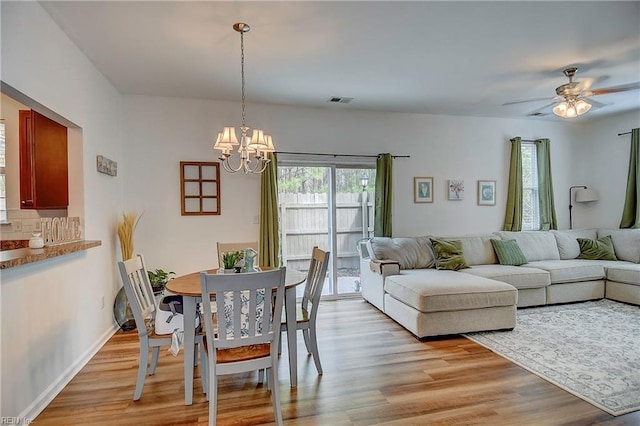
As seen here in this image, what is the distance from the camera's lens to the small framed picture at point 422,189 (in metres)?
5.49

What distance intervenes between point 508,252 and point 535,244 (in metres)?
0.71

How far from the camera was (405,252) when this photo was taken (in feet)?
15.4

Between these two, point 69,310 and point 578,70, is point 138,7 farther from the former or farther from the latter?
point 578,70

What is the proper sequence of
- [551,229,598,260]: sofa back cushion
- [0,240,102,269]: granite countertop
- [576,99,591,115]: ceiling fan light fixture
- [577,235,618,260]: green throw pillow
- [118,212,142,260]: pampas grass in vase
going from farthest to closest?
[551,229,598,260]: sofa back cushion → [577,235,618,260]: green throw pillow → [118,212,142,260]: pampas grass in vase → [576,99,591,115]: ceiling fan light fixture → [0,240,102,269]: granite countertop

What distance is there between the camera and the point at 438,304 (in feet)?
11.6

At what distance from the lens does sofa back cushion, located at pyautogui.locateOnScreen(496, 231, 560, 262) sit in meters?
5.23

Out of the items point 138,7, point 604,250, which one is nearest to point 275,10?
point 138,7

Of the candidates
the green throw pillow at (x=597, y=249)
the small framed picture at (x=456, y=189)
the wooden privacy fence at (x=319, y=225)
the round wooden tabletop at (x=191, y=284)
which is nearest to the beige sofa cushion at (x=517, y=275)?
the green throw pillow at (x=597, y=249)

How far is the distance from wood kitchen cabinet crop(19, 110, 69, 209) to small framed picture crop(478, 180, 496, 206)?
18.3ft

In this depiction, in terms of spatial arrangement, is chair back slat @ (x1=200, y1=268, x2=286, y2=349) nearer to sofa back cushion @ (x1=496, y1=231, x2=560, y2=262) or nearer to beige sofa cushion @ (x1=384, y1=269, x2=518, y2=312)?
beige sofa cushion @ (x1=384, y1=269, x2=518, y2=312)

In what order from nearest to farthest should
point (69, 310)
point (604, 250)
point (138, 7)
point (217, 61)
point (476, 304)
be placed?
point (138, 7) < point (69, 310) < point (217, 61) < point (476, 304) < point (604, 250)

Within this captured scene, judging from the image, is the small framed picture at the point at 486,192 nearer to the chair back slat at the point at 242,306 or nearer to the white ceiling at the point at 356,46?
the white ceiling at the point at 356,46

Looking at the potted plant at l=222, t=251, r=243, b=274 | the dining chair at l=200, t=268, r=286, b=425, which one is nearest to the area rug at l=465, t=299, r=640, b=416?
the dining chair at l=200, t=268, r=286, b=425

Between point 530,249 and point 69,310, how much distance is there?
18.8 feet
